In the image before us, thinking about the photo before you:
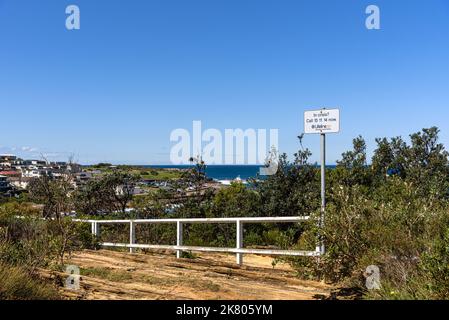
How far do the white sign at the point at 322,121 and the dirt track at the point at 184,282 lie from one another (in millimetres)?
2442

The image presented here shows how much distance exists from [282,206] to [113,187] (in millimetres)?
9767

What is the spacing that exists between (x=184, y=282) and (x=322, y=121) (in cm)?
341

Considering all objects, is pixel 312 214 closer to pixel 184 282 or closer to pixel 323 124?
pixel 323 124

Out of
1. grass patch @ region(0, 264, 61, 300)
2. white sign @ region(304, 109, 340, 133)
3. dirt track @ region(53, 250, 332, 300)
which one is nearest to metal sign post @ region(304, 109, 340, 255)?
white sign @ region(304, 109, 340, 133)

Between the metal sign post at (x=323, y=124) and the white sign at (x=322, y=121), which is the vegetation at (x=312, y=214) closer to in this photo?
the metal sign post at (x=323, y=124)

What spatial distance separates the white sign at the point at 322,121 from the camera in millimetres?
7941

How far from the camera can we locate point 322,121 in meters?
8.08

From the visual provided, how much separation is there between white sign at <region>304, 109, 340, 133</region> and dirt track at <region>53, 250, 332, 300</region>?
2442 mm

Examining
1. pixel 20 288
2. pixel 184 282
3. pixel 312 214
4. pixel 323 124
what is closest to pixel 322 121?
pixel 323 124

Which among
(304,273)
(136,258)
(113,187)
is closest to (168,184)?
(113,187)

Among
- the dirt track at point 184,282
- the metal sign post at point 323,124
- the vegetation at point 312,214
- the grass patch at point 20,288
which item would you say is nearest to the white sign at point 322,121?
the metal sign post at point 323,124

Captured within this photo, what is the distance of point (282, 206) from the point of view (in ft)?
51.5
